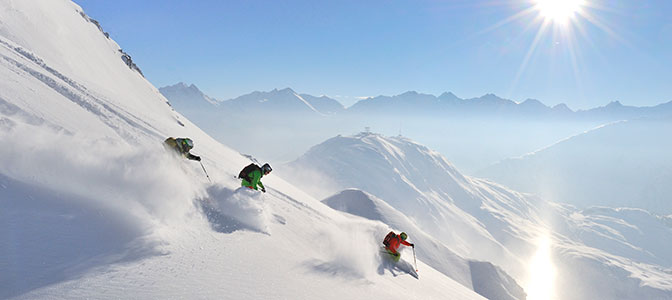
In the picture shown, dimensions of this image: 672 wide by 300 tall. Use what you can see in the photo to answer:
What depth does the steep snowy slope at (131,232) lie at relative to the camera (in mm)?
5410

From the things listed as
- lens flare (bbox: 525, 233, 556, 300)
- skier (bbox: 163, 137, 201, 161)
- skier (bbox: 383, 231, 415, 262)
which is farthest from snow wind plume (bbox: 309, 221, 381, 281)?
lens flare (bbox: 525, 233, 556, 300)

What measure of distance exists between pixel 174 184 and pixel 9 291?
5.07 metres

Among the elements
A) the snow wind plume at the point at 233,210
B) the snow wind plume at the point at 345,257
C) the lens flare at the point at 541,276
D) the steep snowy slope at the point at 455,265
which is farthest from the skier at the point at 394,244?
the lens flare at the point at 541,276

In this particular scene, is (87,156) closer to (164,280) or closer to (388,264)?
(164,280)

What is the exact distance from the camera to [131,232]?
6938mm

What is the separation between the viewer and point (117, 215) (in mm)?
7152

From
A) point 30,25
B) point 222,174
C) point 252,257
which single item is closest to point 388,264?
point 252,257

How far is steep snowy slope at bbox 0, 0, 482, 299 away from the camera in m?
5.41

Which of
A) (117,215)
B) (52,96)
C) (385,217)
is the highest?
(385,217)

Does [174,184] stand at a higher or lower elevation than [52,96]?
lower

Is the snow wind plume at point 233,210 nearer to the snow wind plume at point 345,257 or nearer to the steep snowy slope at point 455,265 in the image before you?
the snow wind plume at point 345,257

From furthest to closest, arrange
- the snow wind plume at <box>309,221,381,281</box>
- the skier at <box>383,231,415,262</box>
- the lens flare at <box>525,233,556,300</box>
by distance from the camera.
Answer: the lens flare at <box>525,233,556,300</box>, the skier at <box>383,231,415,262</box>, the snow wind plume at <box>309,221,381,281</box>

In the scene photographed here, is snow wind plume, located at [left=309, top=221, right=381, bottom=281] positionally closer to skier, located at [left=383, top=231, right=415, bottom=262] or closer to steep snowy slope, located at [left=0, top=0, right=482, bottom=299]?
steep snowy slope, located at [left=0, top=0, right=482, bottom=299]

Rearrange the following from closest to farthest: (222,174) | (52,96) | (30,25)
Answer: (52,96) → (222,174) → (30,25)
